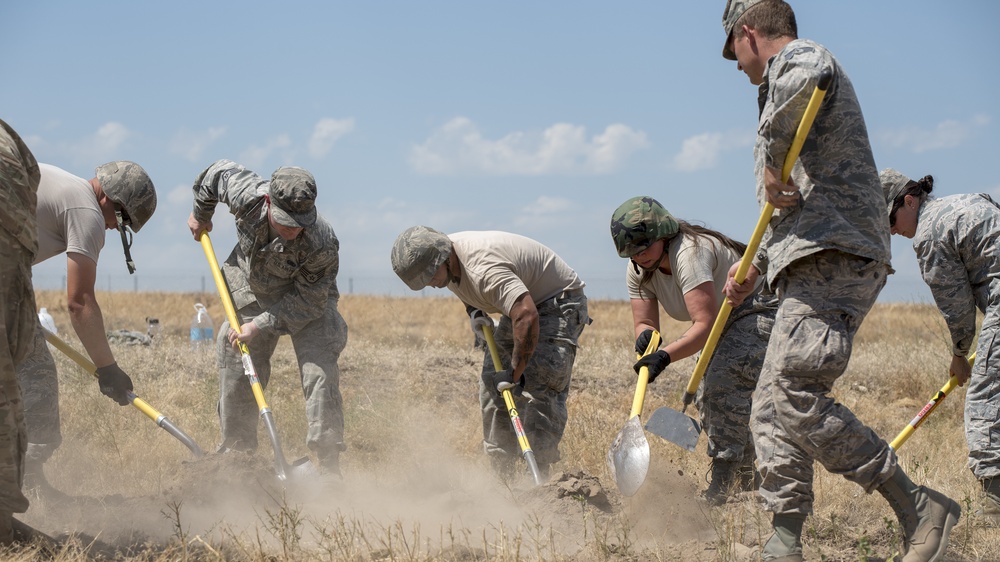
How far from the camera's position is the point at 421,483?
6371 mm

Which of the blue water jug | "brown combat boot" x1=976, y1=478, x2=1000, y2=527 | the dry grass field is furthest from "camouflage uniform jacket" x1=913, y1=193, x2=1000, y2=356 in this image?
the blue water jug

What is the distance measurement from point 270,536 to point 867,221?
325 centimetres

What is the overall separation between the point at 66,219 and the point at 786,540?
13.6ft

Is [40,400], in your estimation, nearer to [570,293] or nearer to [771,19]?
[570,293]

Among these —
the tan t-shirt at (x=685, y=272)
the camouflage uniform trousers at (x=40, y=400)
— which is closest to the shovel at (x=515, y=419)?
the tan t-shirt at (x=685, y=272)

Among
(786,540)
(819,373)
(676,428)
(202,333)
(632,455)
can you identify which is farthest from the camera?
(202,333)

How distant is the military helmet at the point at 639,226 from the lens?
5113 millimetres

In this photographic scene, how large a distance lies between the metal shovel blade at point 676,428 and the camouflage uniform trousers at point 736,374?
41cm

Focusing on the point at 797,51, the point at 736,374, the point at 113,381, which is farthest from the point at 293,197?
the point at 797,51

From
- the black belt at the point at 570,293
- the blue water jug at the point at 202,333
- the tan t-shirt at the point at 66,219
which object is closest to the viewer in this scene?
the tan t-shirt at the point at 66,219

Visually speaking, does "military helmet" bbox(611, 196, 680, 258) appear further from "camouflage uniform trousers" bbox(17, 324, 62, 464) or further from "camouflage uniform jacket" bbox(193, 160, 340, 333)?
"camouflage uniform trousers" bbox(17, 324, 62, 464)

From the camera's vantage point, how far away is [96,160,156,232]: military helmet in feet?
18.1

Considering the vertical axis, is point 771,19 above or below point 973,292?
above

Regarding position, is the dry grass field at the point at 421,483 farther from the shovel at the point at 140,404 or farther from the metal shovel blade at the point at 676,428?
the metal shovel blade at the point at 676,428
